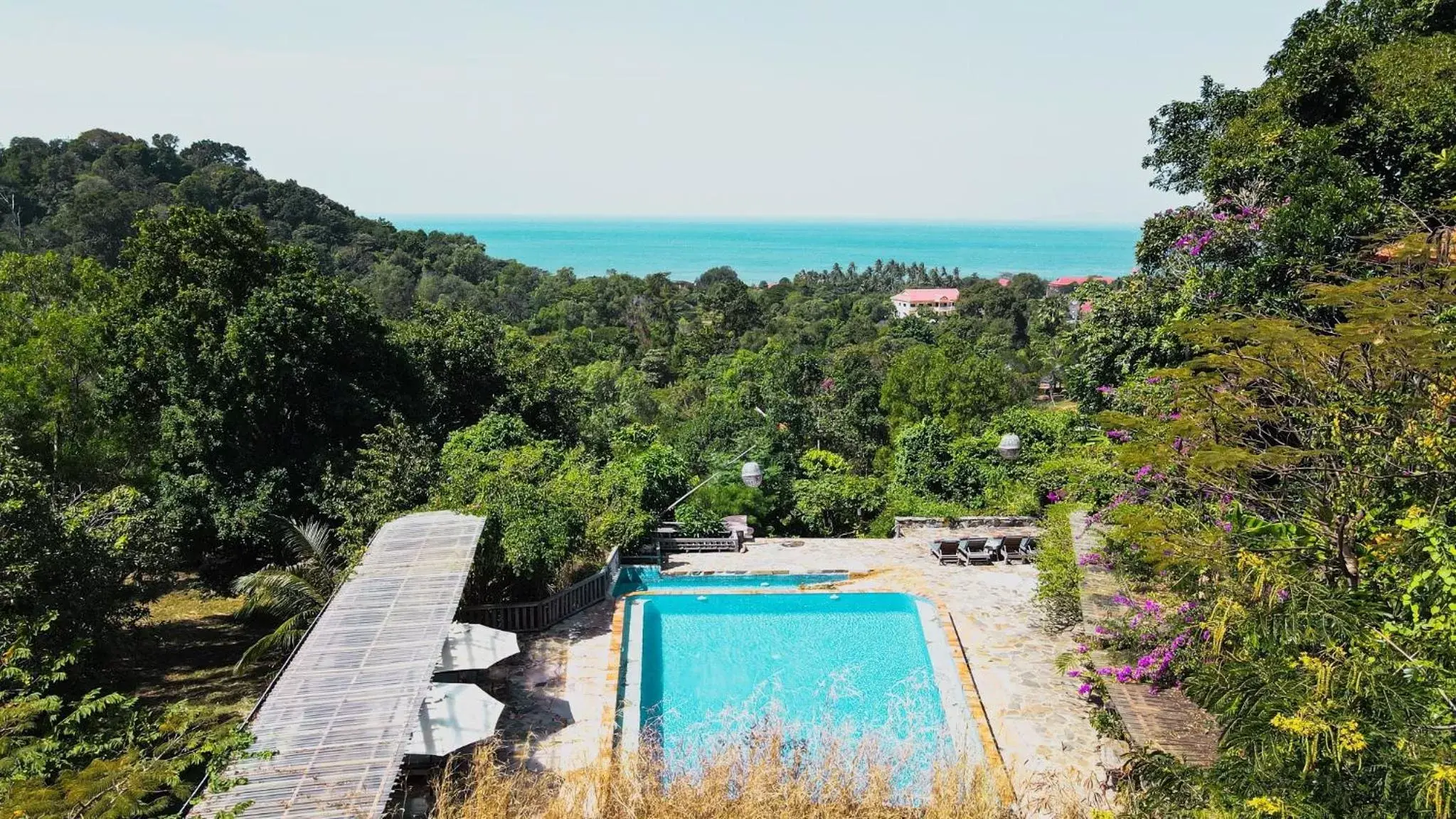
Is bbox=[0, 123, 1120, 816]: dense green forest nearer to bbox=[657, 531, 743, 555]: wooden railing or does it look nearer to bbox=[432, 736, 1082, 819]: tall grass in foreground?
bbox=[657, 531, 743, 555]: wooden railing

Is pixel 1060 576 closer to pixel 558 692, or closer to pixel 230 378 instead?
pixel 558 692

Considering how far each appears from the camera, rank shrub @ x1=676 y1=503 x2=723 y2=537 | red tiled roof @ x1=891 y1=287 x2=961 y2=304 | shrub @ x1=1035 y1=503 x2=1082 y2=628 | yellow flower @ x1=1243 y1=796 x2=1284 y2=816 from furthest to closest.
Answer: red tiled roof @ x1=891 y1=287 x2=961 y2=304 < shrub @ x1=676 y1=503 x2=723 y2=537 < shrub @ x1=1035 y1=503 x2=1082 y2=628 < yellow flower @ x1=1243 y1=796 x2=1284 y2=816

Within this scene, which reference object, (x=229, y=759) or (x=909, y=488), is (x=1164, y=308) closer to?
(x=909, y=488)

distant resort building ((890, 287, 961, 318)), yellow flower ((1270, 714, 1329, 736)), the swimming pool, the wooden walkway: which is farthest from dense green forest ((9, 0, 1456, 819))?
distant resort building ((890, 287, 961, 318))

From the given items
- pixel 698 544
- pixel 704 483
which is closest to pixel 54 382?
pixel 704 483

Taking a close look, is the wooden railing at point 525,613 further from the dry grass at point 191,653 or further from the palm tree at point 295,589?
the dry grass at point 191,653

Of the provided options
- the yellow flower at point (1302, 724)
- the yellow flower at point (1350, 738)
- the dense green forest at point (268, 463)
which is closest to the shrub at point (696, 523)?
the dense green forest at point (268, 463)
